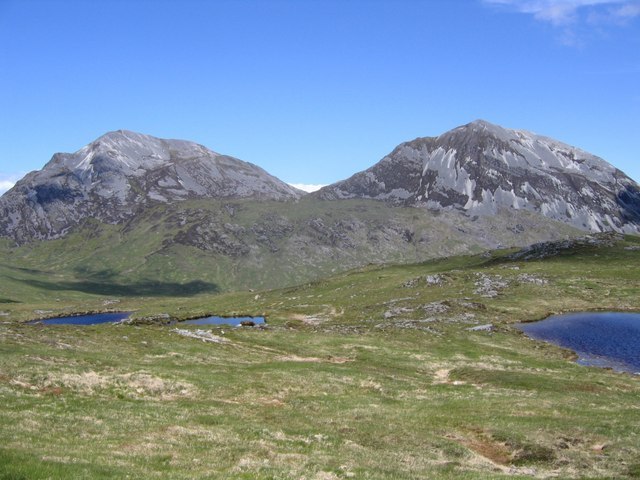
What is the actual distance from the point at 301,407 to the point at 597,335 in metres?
79.5

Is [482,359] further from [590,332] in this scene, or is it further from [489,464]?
[489,464]

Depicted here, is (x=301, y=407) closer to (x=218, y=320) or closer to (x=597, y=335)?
(x=597, y=335)

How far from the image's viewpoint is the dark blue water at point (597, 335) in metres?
83.6

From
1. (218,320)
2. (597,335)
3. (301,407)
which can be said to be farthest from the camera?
(218,320)

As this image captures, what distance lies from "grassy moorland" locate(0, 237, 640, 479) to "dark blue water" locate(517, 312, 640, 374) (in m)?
6.85

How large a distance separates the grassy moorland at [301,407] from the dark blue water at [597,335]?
6.85 m

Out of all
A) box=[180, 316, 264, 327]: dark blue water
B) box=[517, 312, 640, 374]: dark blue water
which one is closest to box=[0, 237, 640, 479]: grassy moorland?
box=[517, 312, 640, 374]: dark blue water

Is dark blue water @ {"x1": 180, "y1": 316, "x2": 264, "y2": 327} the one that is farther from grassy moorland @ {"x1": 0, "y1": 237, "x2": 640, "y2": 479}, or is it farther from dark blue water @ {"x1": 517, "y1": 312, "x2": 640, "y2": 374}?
dark blue water @ {"x1": 517, "y1": 312, "x2": 640, "y2": 374}

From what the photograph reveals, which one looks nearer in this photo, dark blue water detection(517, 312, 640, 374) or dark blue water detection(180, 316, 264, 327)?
dark blue water detection(517, 312, 640, 374)

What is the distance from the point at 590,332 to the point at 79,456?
10414cm

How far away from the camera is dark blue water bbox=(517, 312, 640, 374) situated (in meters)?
83.6

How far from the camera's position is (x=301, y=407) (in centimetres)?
4444

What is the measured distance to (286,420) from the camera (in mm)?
39125

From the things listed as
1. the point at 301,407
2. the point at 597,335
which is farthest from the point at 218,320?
the point at 301,407
